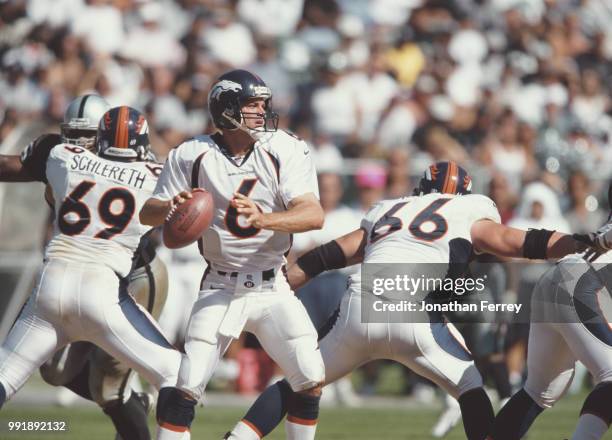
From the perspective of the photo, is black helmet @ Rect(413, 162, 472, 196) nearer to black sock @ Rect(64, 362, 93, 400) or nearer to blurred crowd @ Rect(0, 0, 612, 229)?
black sock @ Rect(64, 362, 93, 400)

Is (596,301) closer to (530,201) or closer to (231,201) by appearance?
(231,201)

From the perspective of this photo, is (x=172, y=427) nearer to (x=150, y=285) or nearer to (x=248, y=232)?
(x=248, y=232)

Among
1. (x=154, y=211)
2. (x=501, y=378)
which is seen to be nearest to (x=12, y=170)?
(x=154, y=211)

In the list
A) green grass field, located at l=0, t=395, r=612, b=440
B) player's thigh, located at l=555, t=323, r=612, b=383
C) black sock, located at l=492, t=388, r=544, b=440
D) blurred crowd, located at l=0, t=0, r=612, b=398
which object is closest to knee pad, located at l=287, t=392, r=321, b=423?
black sock, located at l=492, t=388, r=544, b=440

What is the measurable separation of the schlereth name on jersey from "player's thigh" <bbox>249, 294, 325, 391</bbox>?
1.09 meters

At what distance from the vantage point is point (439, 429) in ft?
29.7

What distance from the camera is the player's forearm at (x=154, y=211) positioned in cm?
612

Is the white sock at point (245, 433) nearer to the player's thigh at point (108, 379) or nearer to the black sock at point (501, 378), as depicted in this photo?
the player's thigh at point (108, 379)

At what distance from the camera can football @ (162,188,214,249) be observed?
5.90 m

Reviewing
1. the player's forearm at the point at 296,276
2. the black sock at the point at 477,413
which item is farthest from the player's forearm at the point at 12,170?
the black sock at the point at 477,413

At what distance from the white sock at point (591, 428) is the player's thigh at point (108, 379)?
8.84 ft

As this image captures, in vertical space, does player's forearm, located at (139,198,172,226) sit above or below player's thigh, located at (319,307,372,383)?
above

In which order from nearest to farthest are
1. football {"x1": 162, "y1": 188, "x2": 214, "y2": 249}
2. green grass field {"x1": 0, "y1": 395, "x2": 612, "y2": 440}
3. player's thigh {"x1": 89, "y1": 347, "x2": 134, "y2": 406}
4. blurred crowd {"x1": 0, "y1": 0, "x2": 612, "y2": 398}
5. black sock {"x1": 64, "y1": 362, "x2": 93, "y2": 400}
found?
football {"x1": 162, "y1": 188, "x2": 214, "y2": 249} < player's thigh {"x1": 89, "y1": 347, "x2": 134, "y2": 406} < black sock {"x1": 64, "y1": 362, "x2": 93, "y2": 400} < green grass field {"x1": 0, "y1": 395, "x2": 612, "y2": 440} < blurred crowd {"x1": 0, "y1": 0, "x2": 612, "y2": 398}

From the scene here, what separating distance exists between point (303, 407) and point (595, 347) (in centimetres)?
158
